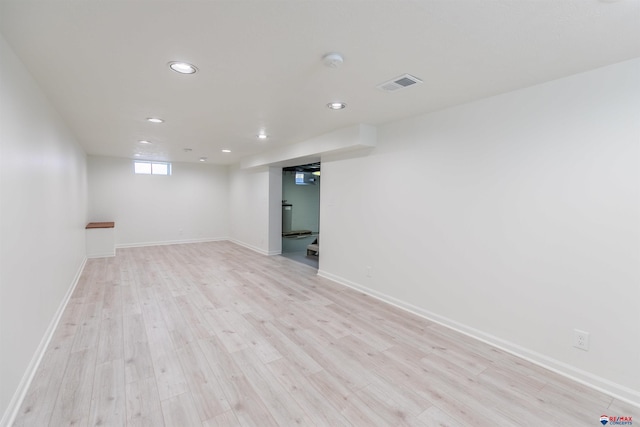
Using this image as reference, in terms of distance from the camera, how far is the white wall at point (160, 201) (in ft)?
22.0

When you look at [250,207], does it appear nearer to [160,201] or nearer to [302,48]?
[160,201]

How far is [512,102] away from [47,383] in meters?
4.28

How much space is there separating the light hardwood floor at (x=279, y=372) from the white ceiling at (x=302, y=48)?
2.29 meters

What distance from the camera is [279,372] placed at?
2160 mm

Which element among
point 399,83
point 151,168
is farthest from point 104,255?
point 399,83

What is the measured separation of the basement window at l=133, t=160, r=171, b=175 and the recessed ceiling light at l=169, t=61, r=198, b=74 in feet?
20.1

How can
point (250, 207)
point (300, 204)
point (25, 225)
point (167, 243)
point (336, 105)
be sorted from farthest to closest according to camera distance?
point (300, 204) < point (167, 243) < point (250, 207) < point (336, 105) < point (25, 225)

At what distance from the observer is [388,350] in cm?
249

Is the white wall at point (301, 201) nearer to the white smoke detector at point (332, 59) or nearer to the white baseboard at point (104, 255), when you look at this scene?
the white baseboard at point (104, 255)

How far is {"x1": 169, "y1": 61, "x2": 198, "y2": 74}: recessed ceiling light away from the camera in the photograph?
201cm

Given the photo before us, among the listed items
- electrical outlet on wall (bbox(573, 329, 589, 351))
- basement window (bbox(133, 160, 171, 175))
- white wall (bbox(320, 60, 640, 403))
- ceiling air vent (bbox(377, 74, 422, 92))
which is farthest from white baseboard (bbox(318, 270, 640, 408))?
basement window (bbox(133, 160, 171, 175))

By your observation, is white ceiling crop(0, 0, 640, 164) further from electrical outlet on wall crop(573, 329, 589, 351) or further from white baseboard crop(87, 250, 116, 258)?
white baseboard crop(87, 250, 116, 258)

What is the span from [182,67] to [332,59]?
1.12 meters

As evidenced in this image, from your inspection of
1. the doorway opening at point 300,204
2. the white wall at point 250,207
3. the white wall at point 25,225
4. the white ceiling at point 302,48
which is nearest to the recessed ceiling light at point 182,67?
the white ceiling at point 302,48
